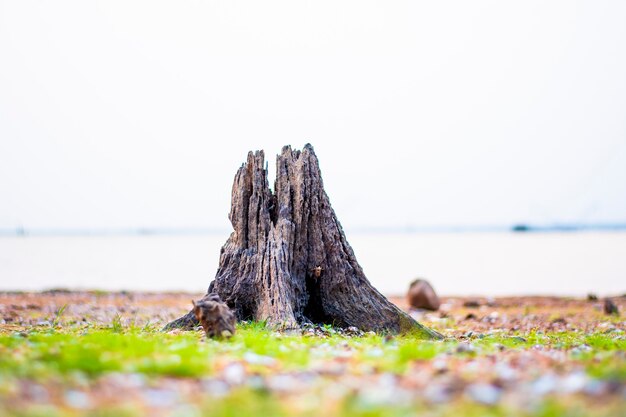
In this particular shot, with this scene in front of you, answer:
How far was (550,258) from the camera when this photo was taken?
9175 centimetres

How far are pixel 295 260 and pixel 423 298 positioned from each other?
1853cm

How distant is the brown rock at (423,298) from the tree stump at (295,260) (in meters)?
17.6

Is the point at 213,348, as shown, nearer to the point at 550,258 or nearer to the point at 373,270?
the point at 373,270

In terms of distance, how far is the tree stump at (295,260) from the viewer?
53.1ft

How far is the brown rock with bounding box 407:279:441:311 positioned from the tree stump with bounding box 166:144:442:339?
17.6 m

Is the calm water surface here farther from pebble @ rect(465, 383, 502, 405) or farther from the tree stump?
pebble @ rect(465, 383, 502, 405)

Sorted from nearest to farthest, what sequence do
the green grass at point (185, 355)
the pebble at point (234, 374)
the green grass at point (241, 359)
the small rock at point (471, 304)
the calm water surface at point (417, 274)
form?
the green grass at point (241, 359) → the pebble at point (234, 374) → the green grass at point (185, 355) → the small rock at point (471, 304) → the calm water surface at point (417, 274)

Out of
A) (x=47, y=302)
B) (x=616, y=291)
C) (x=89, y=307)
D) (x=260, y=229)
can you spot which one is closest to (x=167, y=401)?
(x=260, y=229)

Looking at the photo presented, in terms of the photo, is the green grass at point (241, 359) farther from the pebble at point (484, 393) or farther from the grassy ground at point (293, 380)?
the pebble at point (484, 393)

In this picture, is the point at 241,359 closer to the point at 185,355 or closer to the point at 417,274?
the point at 185,355

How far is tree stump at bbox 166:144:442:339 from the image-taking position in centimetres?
1617

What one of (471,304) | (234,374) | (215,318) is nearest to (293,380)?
(234,374)

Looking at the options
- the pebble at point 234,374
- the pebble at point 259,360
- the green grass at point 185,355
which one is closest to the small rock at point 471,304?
the green grass at point 185,355

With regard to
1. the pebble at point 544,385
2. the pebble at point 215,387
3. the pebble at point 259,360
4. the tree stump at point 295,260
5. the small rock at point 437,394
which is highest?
the tree stump at point 295,260
